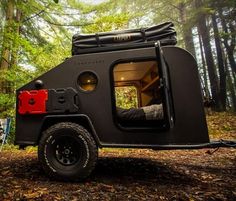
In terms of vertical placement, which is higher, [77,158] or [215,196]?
[77,158]

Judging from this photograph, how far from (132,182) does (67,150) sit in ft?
3.90

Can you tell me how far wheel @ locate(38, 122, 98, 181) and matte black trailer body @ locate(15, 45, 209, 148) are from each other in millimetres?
221

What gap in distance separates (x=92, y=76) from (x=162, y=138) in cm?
161

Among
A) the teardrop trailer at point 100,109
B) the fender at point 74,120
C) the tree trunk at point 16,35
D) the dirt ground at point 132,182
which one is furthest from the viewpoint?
the tree trunk at point 16,35

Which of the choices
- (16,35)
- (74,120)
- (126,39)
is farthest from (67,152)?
(16,35)

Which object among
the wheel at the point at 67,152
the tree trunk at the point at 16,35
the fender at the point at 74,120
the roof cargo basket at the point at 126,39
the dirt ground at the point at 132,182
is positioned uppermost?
the tree trunk at the point at 16,35

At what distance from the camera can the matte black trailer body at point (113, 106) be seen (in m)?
3.91

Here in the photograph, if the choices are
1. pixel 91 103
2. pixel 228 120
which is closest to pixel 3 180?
pixel 91 103

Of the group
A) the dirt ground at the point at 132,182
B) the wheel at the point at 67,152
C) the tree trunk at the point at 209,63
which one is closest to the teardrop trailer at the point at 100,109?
the wheel at the point at 67,152

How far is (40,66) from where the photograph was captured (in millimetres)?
10164

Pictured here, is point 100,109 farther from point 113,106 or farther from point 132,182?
point 132,182

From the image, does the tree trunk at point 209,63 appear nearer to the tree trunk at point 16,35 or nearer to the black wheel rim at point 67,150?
the tree trunk at point 16,35

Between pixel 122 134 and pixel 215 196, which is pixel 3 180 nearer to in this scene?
pixel 122 134

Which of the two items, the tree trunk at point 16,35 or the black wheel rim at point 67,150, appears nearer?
the black wheel rim at point 67,150
